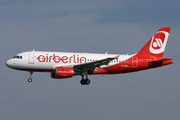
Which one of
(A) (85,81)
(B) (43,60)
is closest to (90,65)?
(A) (85,81)

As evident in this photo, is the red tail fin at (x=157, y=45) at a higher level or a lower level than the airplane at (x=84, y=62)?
higher

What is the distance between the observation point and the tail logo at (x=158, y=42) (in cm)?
6044

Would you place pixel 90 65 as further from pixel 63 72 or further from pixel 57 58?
pixel 57 58

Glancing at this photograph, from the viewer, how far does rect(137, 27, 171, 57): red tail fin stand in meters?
60.1

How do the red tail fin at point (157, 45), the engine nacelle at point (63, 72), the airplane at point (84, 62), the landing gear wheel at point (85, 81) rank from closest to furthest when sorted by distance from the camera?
the engine nacelle at point (63, 72) → the airplane at point (84, 62) → the landing gear wheel at point (85, 81) → the red tail fin at point (157, 45)

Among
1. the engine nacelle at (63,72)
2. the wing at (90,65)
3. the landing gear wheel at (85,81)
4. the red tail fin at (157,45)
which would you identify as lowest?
the landing gear wheel at (85,81)

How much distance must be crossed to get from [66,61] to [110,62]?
7050 mm

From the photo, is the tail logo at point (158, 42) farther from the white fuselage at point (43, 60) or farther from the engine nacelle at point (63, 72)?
the engine nacelle at point (63, 72)

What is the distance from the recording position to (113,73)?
2271 inches

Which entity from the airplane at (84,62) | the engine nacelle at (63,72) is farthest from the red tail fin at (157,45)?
the engine nacelle at (63,72)

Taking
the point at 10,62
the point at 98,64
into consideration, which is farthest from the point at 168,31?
the point at 10,62

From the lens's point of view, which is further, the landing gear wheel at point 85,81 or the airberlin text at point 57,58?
the landing gear wheel at point 85,81

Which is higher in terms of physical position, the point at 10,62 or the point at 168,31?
the point at 168,31

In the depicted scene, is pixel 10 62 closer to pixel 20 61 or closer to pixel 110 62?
pixel 20 61
